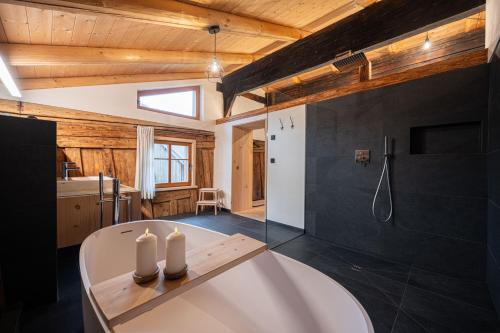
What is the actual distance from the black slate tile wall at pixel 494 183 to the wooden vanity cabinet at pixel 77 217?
4.30 meters

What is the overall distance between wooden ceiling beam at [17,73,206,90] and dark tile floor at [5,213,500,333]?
8.10 ft

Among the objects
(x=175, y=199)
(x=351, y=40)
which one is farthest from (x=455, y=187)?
(x=175, y=199)

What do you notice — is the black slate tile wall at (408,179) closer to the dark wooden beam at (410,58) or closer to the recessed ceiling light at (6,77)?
the dark wooden beam at (410,58)

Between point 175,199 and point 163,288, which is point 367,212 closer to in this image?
point 163,288

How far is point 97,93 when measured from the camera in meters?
3.68

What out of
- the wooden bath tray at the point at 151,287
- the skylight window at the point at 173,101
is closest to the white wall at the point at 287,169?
the skylight window at the point at 173,101

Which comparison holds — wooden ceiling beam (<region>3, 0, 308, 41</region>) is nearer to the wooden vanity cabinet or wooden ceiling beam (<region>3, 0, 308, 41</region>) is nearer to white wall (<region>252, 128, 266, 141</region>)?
the wooden vanity cabinet

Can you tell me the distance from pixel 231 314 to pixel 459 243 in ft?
7.67

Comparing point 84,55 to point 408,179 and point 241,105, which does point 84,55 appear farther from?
point 408,179

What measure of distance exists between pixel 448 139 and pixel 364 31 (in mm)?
1479

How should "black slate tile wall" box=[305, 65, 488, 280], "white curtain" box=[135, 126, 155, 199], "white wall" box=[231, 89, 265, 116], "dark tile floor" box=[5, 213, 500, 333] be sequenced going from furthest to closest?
"white wall" box=[231, 89, 265, 116] < "white curtain" box=[135, 126, 155, 199] < "black slate tile wall" box=[305, 65, 488, 280] < "dark tile floor" box=[5, 213, 500, 333]

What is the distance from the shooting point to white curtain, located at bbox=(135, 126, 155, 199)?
4055 mm

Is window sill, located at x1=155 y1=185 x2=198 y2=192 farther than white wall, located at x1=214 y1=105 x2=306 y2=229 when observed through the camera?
Yes

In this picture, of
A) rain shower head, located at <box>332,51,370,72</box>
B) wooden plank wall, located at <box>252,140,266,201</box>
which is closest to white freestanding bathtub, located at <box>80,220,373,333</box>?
rain shower head, located at <box>332,51,370,72</box>
